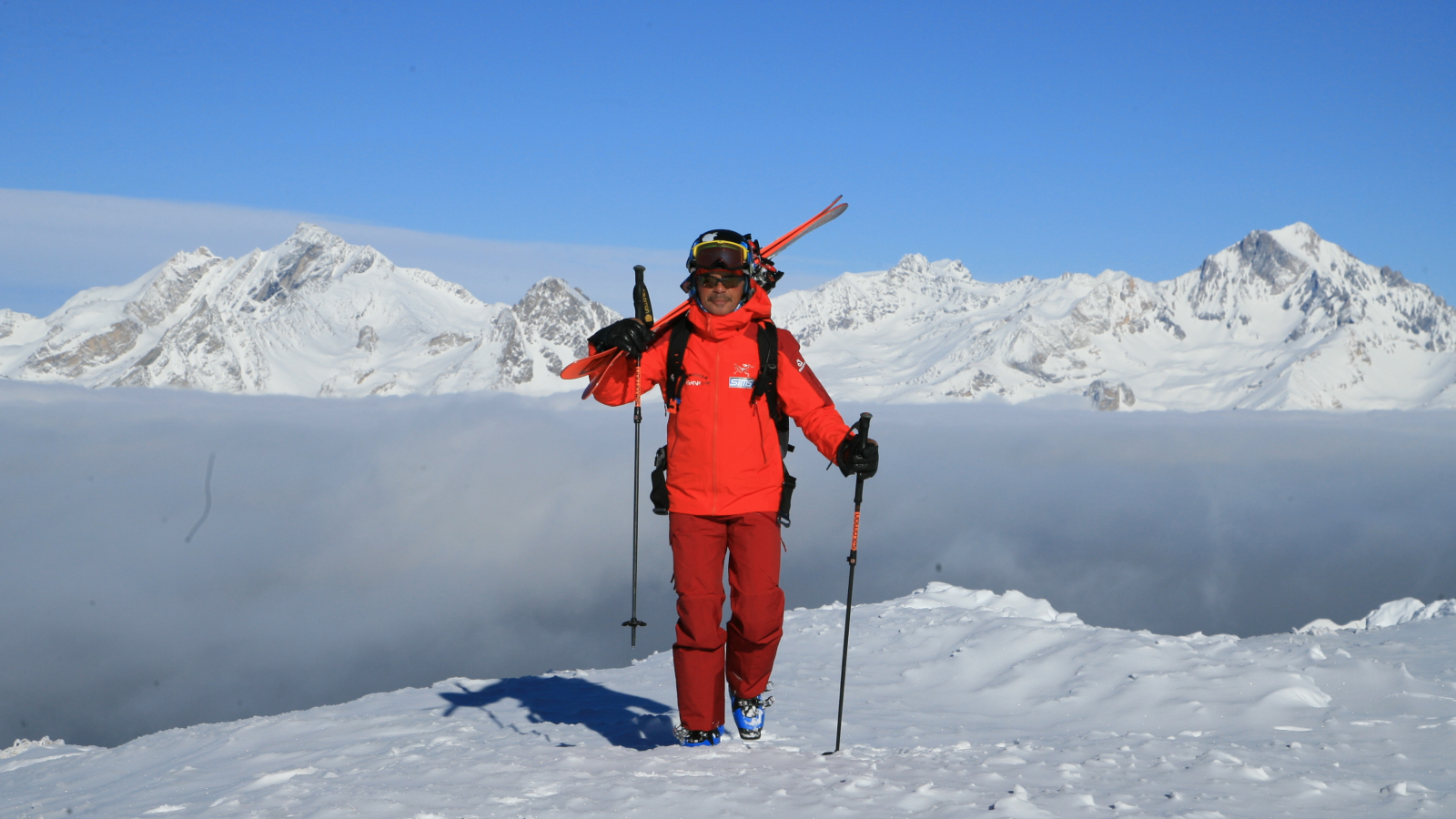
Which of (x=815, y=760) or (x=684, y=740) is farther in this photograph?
(x=684, y=740)

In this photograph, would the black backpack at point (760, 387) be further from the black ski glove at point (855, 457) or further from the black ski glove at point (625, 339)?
the black ski glove at point (855, 457)

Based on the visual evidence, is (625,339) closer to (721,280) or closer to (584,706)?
(721,280)

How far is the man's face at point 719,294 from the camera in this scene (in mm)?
5980

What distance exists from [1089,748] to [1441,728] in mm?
2666

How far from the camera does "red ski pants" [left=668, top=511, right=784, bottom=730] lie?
19.4ft

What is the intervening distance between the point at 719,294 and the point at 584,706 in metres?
4.14

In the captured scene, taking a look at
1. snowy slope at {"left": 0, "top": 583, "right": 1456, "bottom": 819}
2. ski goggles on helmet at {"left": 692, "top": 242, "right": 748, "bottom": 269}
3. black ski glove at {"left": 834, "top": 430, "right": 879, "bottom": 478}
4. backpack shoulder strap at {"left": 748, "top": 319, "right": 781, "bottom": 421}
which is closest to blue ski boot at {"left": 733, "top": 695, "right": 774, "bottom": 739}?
snowy slope at {"left": 0, "top": 583, "right": 1456, "bottom": 819}

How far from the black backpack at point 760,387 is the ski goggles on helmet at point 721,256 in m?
0.40

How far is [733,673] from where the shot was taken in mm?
6176

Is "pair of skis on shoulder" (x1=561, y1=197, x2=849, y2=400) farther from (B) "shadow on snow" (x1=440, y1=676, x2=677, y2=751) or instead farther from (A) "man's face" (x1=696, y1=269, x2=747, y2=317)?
(B) "shadow on snow" (x1=440, y1=676, x2=677, y2=751)

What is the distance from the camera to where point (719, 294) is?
19.7 feet

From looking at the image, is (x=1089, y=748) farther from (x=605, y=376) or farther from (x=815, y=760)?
(x=605, y=376)

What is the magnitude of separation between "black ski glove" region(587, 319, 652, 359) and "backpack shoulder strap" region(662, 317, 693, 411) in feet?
0.53

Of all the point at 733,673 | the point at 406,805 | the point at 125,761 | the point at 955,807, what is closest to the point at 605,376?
the point at 733,673
